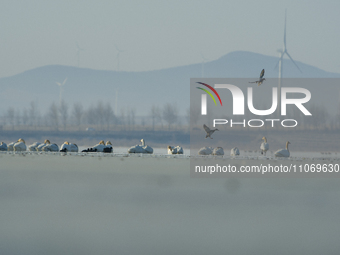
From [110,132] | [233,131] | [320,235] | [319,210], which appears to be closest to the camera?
[320,235]

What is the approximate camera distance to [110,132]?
160m

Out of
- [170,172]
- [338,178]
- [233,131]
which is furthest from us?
[233,131]

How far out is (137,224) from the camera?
29938mm

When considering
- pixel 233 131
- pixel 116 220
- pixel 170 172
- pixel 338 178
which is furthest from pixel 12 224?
pixel 233 131

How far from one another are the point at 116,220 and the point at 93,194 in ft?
26.8

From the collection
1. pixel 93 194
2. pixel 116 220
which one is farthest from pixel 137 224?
pixel 93 194

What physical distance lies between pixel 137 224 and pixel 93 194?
31.8 ft

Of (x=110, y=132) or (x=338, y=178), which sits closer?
(x=338, y=178)

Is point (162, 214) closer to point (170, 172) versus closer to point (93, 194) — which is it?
point (93, 194)

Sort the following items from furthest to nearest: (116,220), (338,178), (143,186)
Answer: (338,178), (143,186), (116,220)

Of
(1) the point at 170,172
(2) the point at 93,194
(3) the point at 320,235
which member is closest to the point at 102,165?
(1) the point at 170,172

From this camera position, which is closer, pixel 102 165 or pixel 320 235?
pixel 320 235

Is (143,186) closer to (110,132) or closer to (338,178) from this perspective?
(338,178)

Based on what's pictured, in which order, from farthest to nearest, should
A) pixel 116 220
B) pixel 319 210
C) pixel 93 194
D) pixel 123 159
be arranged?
pixel 123 159, pixel 93 194, pixel 319 210, pixel 116 220
